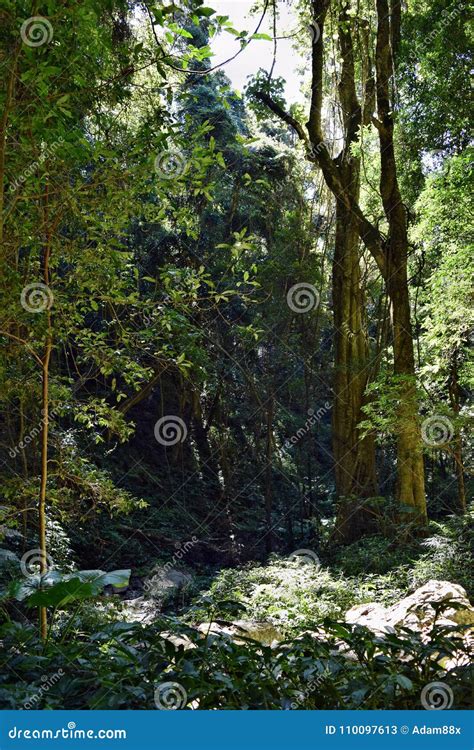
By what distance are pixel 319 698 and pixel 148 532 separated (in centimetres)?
907

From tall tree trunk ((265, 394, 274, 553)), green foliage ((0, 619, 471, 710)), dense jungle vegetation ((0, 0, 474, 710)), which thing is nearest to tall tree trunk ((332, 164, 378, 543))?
dense jungle vegetation ((0, 0, 474, 710))

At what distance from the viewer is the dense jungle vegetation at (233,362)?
2227 mm

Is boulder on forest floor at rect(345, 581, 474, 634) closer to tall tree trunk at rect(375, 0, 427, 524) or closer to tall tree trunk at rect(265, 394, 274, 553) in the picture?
tall tree trunk at rect(375, 0, 427, 524)

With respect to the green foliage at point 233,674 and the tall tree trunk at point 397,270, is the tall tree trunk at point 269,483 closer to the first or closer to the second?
the tall tree trunk at point 397,270

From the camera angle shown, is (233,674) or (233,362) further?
(233,362)

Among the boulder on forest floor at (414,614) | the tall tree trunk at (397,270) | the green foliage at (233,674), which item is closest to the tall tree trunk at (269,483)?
the tall tree trunk at (397,270)

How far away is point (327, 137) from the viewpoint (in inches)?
416

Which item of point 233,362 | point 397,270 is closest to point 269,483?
point 233,362

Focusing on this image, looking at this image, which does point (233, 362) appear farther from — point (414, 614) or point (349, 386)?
point (414, 614)

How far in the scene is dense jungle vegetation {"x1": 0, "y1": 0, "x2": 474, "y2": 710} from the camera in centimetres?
223

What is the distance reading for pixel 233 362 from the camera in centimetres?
1280

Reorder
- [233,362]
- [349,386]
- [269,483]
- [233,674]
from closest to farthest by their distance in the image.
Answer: [233,674], [349,386], [269,483], [233,362]
